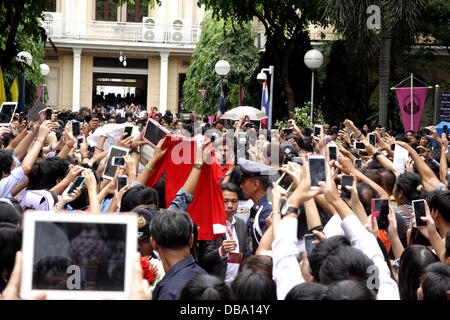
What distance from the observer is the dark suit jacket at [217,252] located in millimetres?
5184

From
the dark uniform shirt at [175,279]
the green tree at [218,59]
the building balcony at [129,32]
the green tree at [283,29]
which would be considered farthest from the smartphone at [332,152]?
the building balcony at [129,32]

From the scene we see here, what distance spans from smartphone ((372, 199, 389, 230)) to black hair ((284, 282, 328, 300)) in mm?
1208

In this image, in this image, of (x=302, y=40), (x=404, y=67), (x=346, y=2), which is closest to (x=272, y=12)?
(x=302, y=40)

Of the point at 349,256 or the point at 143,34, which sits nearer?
the point at 349,256

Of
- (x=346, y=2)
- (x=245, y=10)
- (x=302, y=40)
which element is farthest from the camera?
(x=302, y=40)

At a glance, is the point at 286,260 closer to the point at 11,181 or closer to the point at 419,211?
the point at 419,211

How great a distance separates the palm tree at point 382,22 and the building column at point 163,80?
2295 cm

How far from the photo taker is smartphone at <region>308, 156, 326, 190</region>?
374 cm

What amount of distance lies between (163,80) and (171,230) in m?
36.7

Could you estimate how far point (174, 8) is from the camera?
39375mm

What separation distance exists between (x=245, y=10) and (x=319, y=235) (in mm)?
18196

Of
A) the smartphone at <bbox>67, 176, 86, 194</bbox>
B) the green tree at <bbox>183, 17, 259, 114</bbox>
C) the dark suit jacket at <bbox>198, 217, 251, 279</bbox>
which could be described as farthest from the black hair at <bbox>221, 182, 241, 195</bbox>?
the green tree at <bbox>183, 17, 259, 114</bbox>

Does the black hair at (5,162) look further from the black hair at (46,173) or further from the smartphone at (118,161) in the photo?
the smartphone at (118,161)
